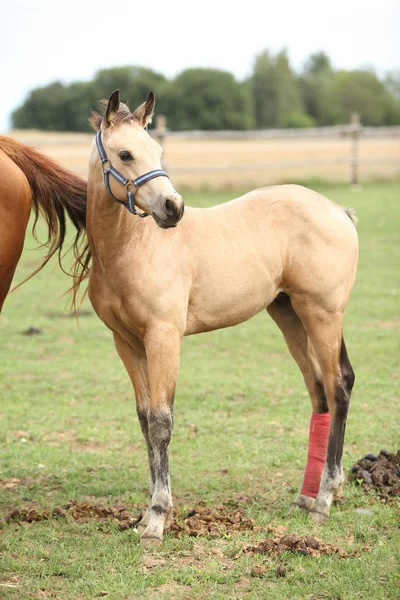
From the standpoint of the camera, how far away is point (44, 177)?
473 cm

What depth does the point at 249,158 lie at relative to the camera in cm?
2747

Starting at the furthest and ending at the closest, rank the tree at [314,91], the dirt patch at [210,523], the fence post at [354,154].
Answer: the tree at [314,91] → the fence post at [354,154] → the dirt patch at [210,523]

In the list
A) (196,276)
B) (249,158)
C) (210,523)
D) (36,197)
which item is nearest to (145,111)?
(196,276)

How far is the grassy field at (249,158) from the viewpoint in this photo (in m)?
22.8

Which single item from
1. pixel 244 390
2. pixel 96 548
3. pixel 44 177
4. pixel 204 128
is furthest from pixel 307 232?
pixel 204 128

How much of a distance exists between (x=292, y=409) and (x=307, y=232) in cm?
231

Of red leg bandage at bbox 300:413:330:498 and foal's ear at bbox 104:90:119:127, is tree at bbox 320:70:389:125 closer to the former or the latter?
red leg bandage at bbox 300:413:330:498

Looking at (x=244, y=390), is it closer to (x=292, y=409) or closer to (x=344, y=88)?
(x=292, y=409)

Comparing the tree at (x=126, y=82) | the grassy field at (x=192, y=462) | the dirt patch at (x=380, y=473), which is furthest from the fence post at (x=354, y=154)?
the dirt patch at (x=380, y=473)

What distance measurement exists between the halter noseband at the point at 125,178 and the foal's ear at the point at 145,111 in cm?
23

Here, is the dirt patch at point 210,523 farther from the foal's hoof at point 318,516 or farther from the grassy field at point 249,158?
the grassy field at point 249,158

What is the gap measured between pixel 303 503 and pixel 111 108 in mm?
2560

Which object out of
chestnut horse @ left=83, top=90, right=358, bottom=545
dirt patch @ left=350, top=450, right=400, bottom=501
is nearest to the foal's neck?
chestnut horse @ left=83, top=90, right=358, bottom=545

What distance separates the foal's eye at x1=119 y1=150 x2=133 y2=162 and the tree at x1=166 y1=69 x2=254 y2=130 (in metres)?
29.4
